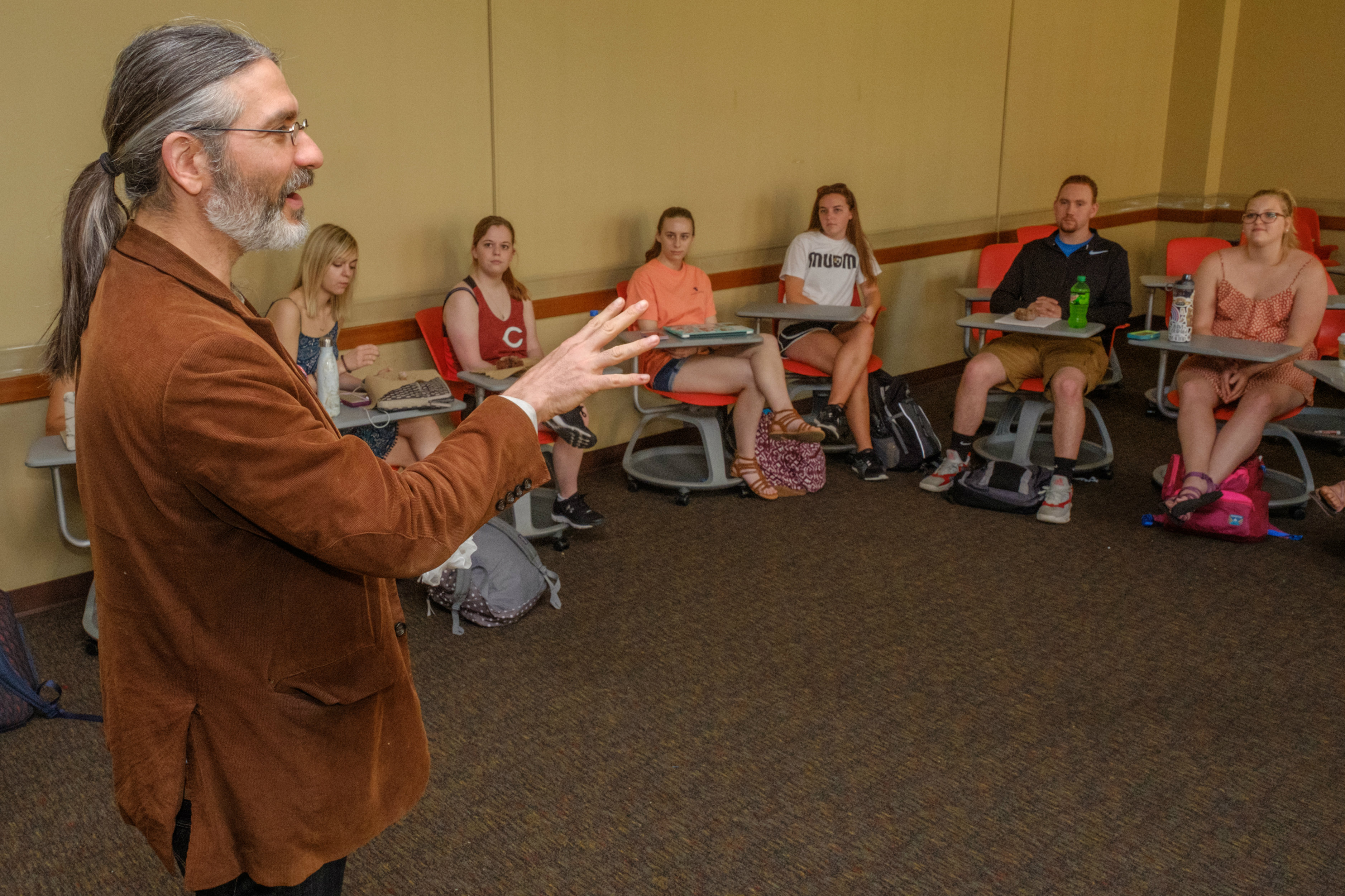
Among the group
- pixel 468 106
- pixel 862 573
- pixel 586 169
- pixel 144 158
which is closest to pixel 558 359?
pixel 144 158

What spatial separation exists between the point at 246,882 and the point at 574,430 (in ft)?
8.68

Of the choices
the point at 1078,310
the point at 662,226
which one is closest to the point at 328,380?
the point at 662,226

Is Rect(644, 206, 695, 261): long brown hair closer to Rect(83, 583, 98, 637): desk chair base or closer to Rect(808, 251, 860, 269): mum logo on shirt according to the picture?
Rect(808, 251, 860, 269): mum logo on shirt

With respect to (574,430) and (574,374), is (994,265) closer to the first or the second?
(574,430)

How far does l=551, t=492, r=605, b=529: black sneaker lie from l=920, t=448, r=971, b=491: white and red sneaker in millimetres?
1459

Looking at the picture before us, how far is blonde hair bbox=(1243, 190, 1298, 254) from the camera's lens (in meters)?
4.36

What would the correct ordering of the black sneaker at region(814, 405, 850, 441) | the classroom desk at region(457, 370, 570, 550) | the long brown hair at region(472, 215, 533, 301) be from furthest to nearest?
the black sneaker at region(814, 405, 850, 441)
the long brown hair at region(472, 215, 533, 301)
the classroom desk at region(457, 370, 570, 550)

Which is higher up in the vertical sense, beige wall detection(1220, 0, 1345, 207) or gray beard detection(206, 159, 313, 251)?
beige wall detection(1220, 0, 1345, 207)

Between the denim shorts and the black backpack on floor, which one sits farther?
the black backpack on floor

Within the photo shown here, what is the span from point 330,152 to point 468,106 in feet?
2.03

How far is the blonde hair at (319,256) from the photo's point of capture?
367cm

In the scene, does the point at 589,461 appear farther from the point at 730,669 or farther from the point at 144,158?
the point at 144,158

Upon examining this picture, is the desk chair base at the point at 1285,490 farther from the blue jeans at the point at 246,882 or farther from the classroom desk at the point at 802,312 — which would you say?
the blue jeans at the point at 246,882

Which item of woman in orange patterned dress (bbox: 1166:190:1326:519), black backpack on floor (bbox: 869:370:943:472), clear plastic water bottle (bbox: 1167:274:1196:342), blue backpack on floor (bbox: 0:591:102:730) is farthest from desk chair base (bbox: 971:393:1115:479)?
blue backpack on floor (bbox: 0:591:102:730)
